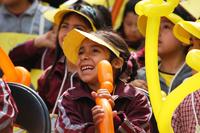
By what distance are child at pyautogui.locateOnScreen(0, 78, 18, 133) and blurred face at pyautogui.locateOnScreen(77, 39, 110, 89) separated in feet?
1.55

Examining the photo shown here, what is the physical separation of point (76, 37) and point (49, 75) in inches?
31.9

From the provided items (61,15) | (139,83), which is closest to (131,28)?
(61,15)

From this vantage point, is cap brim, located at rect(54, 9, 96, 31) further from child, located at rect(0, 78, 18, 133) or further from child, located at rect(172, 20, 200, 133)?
child, located at rect(0, 78, 18, 133)

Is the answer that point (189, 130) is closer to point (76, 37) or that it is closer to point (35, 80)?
point (76, 37)

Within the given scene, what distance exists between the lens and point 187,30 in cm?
365

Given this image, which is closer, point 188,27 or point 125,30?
point 188,27

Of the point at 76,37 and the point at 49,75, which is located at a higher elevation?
the point at 76,37

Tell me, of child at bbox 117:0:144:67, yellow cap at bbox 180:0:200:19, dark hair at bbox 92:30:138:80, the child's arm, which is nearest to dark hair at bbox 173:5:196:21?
yellow cap at bbox 180:0:200:19

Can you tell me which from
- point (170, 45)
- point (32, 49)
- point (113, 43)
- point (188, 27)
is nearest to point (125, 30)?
point (32, 49)

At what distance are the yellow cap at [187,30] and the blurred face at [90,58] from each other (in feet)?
1.15

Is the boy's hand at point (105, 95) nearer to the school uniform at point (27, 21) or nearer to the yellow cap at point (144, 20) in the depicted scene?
the yellow cap at point (144, 20)

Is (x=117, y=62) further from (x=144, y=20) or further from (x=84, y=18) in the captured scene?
(x=84, y=18)

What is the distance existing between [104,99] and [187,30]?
1.52 feet

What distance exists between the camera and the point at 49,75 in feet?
15.9
